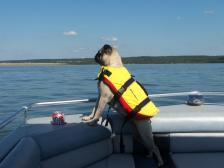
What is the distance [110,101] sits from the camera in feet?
11.6

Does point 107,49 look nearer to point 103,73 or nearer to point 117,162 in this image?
point 103,73

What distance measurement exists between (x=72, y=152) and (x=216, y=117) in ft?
5.17

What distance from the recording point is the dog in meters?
3.49

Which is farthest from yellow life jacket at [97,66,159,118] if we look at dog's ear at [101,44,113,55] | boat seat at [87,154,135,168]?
boat seat at [87,154,135,168]

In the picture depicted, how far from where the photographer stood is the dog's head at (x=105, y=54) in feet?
11.6

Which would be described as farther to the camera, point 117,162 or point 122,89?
point 117,162

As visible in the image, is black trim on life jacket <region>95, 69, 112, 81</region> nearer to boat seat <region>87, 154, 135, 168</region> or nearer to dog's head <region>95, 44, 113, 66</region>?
dog's head <region>95, 44, 113, 66</region>

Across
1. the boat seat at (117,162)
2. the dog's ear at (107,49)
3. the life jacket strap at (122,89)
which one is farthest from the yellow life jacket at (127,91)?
the boat seat at (117,162)

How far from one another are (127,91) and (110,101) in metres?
0.20

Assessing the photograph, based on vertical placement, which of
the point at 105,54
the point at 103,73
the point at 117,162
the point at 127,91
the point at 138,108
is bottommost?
the point at 117,162

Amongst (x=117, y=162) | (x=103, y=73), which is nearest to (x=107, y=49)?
(x=103, y=73)

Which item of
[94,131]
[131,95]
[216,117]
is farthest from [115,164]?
[216,117]

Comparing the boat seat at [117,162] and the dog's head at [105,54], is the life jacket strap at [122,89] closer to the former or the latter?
the dog's head at [105,54]

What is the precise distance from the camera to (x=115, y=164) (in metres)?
3.55
